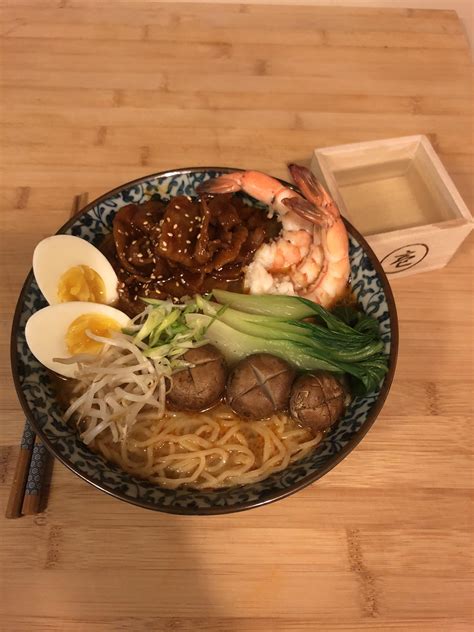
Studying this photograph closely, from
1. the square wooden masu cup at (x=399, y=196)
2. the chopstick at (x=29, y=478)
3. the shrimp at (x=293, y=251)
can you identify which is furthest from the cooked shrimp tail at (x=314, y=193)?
the chopstick at (x=29, y=478)

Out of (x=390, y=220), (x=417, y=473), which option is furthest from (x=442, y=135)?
(x=417, y=473)

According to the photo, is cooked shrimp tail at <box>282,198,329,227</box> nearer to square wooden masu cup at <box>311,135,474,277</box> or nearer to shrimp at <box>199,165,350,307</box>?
shrimp at <box>199,165,350,307</box>

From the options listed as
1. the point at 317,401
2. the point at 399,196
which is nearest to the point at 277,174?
the point at 399,196

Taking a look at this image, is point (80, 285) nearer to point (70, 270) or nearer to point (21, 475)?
point (70, 270)

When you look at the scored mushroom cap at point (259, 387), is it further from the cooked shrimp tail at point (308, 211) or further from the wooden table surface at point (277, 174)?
the cooked shrimp tail at point (308, 211)

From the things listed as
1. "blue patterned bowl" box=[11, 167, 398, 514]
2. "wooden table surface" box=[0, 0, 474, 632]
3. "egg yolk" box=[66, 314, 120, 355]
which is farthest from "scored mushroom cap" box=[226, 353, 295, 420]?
"egg yolk" box=[66, 314, 120, 355]

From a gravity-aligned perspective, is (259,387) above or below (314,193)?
below

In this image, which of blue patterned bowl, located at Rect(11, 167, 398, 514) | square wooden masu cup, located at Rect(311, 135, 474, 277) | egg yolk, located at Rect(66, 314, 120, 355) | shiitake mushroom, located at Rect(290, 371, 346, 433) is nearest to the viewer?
blue patterned bowl, located at Rect(11, 167, 398, 514)
